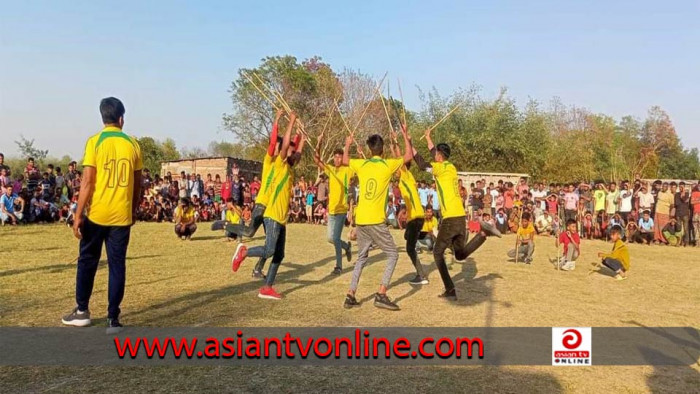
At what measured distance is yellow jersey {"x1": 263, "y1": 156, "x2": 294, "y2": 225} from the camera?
722cm

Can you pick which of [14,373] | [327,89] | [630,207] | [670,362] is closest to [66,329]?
[14,373]

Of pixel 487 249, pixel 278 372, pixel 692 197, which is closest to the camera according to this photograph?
pixel 278 372

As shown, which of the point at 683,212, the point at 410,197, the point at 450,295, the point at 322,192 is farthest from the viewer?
the point at 322,192

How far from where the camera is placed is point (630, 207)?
1894 centimetres

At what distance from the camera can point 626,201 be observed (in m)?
19.0

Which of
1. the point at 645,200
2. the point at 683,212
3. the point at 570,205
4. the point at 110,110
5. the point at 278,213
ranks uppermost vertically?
the point at 110,110

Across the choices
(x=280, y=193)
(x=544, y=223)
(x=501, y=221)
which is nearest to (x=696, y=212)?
(x=544, y=223)

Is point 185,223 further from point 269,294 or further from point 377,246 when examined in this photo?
point 377,246

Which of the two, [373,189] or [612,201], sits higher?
[612,201]

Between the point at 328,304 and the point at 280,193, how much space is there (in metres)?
1.63

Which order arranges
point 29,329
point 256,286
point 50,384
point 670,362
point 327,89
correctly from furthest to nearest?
1. point 327,89
2. point 256,286
3. point 29,329
4. point 670,362
5. point 50,384

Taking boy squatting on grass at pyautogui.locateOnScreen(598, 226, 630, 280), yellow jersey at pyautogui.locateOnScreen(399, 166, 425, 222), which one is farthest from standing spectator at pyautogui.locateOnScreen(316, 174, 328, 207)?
yellow jersey at pyautogui.locateOnScreen(399, 166, 425, 222)

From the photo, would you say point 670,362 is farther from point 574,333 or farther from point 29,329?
point 29,329

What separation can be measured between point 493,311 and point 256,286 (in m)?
3.47
